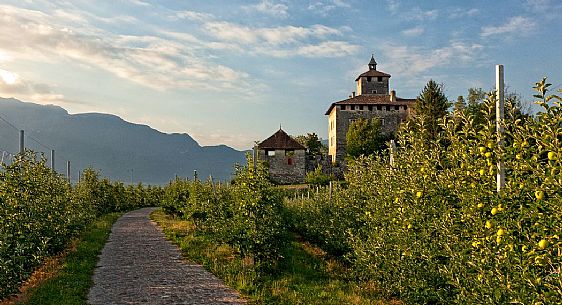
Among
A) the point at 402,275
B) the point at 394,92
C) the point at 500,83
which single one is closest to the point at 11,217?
the point at 402,275

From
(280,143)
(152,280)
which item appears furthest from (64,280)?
(280,143)

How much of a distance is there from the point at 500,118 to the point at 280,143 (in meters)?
54.0

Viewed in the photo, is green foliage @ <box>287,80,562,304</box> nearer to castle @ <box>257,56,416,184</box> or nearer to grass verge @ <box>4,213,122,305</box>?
grass verge @ <box>4,213,122,305</box>

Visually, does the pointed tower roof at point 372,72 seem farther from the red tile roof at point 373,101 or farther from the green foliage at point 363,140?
the green foliage at point 363,140

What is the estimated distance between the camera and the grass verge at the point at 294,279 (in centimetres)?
856

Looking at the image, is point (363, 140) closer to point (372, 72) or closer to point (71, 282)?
point (372, 72)

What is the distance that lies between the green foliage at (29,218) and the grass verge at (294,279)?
387 centimetres

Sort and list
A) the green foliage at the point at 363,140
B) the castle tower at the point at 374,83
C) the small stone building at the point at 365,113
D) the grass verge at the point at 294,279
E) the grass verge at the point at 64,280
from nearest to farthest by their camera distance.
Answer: the grass verge at the point at 64,280
the grass verge at the point at 294,279
the green foliage at the point at 363,140
the small stone building at the point at 365,113
the castle tower at the point at 374,83

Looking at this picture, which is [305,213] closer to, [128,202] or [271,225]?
[271,225]

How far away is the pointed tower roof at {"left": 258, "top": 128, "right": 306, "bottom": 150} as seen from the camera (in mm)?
58625

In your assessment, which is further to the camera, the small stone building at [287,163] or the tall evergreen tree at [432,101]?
the small stone building at [287,163]

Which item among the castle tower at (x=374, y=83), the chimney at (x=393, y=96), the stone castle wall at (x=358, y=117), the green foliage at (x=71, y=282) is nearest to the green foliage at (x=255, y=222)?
the green foliage at (x=71, y=282)

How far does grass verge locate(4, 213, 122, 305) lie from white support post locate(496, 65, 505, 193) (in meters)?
7.42

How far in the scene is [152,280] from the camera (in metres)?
10.4
